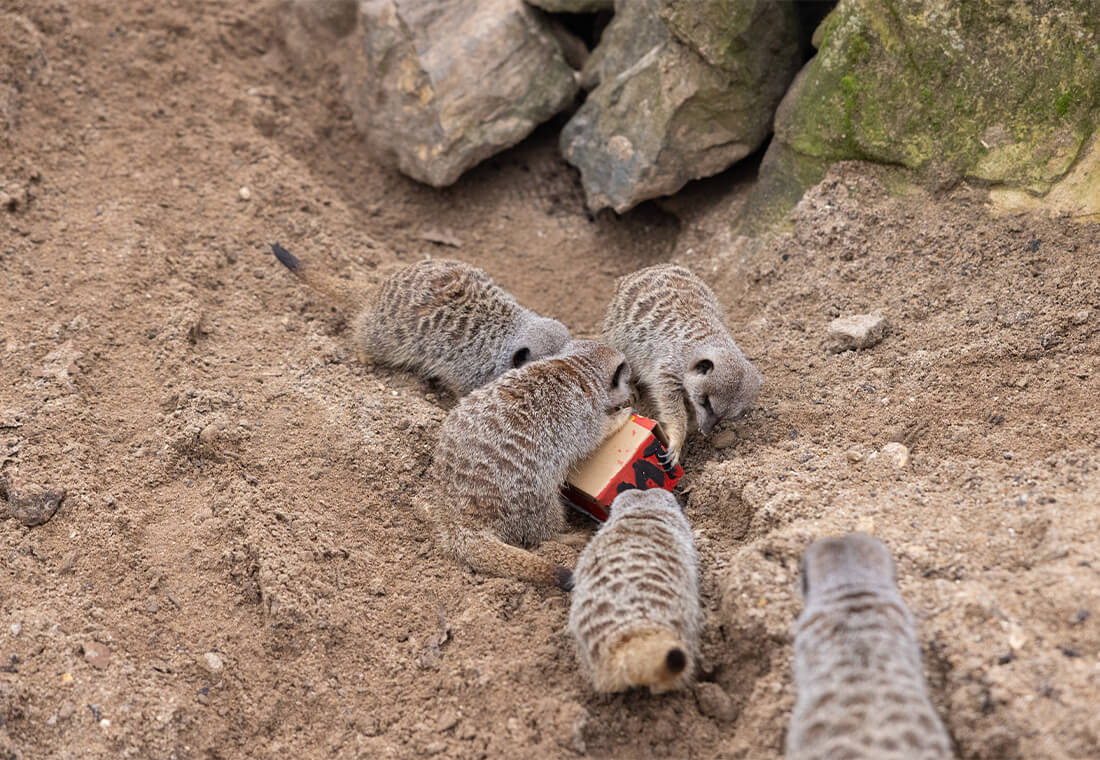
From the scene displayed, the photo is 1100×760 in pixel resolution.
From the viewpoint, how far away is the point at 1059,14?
3516 millimetres

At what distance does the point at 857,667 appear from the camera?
2119 millimetres

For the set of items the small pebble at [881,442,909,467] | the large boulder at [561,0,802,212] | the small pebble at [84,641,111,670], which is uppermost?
the large boulder at [561,0,802,212]

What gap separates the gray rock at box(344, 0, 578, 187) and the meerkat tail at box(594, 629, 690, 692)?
134 inches

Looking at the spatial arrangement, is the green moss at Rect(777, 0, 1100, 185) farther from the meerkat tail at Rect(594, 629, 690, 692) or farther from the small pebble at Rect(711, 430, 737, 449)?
the meerkat tail at Rect(594, 629, 690, 692)

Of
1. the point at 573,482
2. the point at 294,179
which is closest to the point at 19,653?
the point at 573,482

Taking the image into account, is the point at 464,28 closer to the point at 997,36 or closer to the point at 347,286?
the point at 347,286

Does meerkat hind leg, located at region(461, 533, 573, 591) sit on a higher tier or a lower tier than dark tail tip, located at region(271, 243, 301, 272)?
lower

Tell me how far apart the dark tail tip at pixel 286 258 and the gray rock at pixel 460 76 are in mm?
1174

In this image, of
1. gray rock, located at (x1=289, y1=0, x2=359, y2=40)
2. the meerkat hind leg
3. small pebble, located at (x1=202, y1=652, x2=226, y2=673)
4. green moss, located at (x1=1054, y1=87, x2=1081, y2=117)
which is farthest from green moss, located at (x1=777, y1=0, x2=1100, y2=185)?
small pebble, located at (x1=202, y1=652, x2=226, y2=673)

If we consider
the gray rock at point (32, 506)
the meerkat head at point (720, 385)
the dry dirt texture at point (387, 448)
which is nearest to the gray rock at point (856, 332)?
the dry dirt texture at point (387, 448)

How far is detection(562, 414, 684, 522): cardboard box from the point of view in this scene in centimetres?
350

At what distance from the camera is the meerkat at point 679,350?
3.71 m

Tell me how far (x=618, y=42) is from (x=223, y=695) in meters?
3.83

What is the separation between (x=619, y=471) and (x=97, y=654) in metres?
1.88
